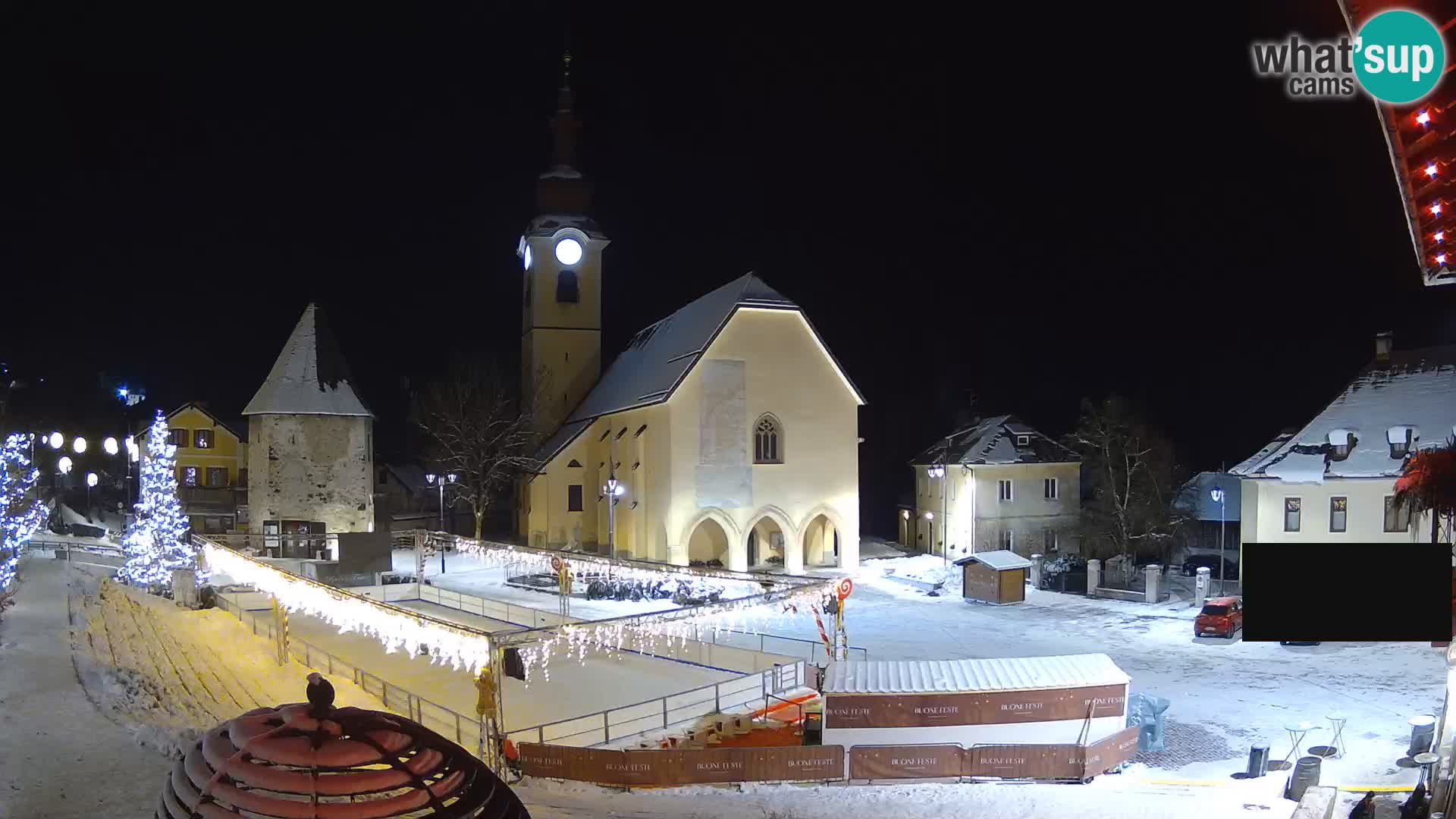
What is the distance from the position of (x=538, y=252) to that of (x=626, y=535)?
1666 cm

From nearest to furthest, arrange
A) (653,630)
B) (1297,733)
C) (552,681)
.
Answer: (1297,733), (653,630), (552,681)

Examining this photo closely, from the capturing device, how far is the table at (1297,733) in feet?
47.7

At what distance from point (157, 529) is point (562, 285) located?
80.7ft

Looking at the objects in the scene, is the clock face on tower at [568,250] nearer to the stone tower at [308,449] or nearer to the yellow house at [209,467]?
the stone tower at [308,449]

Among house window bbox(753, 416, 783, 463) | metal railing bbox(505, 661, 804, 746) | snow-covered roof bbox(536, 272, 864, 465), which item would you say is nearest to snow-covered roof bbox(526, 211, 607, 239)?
snow-covered roof bbox(536, 272, 864, 465)

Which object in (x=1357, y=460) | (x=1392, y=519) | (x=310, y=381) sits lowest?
(x=1392, y=519)

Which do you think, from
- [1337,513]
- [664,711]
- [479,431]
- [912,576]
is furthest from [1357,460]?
[479,431]

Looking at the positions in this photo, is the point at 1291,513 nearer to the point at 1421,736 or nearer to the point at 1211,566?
the point at 1211,566

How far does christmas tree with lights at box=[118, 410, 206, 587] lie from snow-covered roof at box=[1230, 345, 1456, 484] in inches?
1362

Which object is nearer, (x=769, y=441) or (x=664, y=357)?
(x=769, y=441)

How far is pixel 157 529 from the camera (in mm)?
29109

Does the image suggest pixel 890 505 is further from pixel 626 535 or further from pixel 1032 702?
pixel 1032 702

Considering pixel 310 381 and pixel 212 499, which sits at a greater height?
pixel 310 381

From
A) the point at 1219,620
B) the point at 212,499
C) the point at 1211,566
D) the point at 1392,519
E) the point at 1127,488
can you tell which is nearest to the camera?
the point at 1219,620
